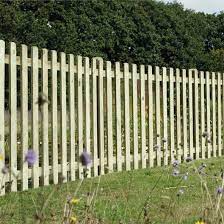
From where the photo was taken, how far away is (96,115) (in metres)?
7.07

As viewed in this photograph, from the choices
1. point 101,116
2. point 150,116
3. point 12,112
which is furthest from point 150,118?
point 12,112

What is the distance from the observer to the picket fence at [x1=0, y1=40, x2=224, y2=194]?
582cm

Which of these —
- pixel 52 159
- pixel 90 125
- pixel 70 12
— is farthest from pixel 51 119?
pixel 70 12

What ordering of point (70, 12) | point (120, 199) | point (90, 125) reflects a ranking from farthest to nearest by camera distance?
point (70, 12)
point (90, 125)
point (120, 199)

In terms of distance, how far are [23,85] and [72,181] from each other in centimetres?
121

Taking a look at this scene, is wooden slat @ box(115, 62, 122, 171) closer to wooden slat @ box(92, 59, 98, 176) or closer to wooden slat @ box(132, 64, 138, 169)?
wooden slat @ box(132, 64, 138, 169)

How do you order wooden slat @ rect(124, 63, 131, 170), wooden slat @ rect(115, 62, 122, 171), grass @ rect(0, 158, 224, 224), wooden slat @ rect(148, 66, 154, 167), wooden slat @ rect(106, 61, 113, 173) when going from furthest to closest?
wooden slat @ rect(148, 66, 154, 167) < wooden slat @ rect(124, 63, 131, 170) < wooden slat @ rect(115, 62, 122, 171) < wooden slat @ rect(106, 61, 113, 173) < grass @ rect(0, 158, 224, 224)

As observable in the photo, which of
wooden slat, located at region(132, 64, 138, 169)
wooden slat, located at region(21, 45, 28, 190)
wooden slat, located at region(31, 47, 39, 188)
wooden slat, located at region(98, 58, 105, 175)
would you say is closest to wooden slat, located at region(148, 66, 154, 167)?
wooden slat, located at region(132, 64, 138, 169)

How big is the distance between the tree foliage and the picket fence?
836 centimetres

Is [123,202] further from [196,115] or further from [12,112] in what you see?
[196,115]

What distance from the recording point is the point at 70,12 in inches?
776

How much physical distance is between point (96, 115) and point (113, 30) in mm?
14024

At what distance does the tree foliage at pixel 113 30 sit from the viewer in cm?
1742

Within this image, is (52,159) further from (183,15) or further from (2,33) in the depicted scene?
(183,15)
